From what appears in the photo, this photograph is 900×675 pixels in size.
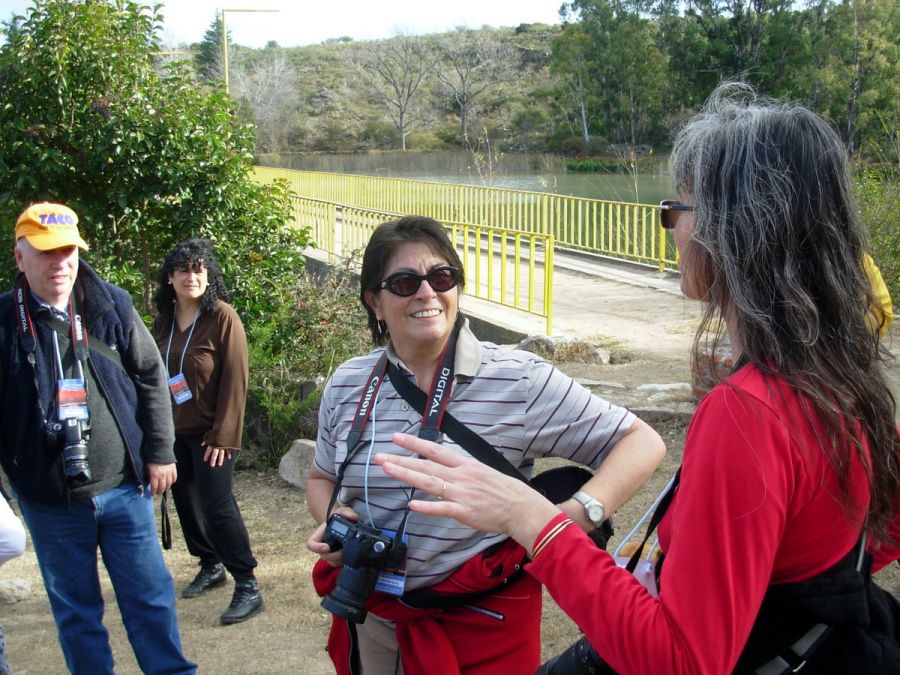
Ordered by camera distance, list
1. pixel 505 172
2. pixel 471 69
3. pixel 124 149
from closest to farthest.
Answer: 1. pixel 124 149
2. pixel 505 172
3. pixel 471 69

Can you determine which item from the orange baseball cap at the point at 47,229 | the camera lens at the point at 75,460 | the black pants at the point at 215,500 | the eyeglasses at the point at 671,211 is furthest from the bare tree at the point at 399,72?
the eyeglasses at the point at 671,211

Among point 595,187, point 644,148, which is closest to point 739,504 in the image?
point 595,187

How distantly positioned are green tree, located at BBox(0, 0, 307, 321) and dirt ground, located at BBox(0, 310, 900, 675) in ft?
6.91

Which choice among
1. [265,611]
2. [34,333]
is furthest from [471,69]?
[34,333]

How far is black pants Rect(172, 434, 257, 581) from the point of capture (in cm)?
445

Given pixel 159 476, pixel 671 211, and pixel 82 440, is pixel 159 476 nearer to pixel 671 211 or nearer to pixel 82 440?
pixel 82 440

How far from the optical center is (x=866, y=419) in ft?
4.46

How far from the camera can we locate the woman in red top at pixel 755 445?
49.3 inches

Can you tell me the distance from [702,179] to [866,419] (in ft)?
1.51

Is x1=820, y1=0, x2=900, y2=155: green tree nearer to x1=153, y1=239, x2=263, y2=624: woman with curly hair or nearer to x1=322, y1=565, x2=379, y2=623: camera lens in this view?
x1=153, y1=239, x2=263, y2=624: woman with curly hair

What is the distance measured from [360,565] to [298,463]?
418cm

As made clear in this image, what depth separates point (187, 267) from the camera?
4.50 metres

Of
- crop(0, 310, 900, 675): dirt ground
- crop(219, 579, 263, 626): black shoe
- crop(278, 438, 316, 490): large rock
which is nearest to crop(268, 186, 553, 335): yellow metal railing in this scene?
crop(278, 438, 316, 490): large rock

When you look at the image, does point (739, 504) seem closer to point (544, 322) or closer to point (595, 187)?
point (544, 322)
